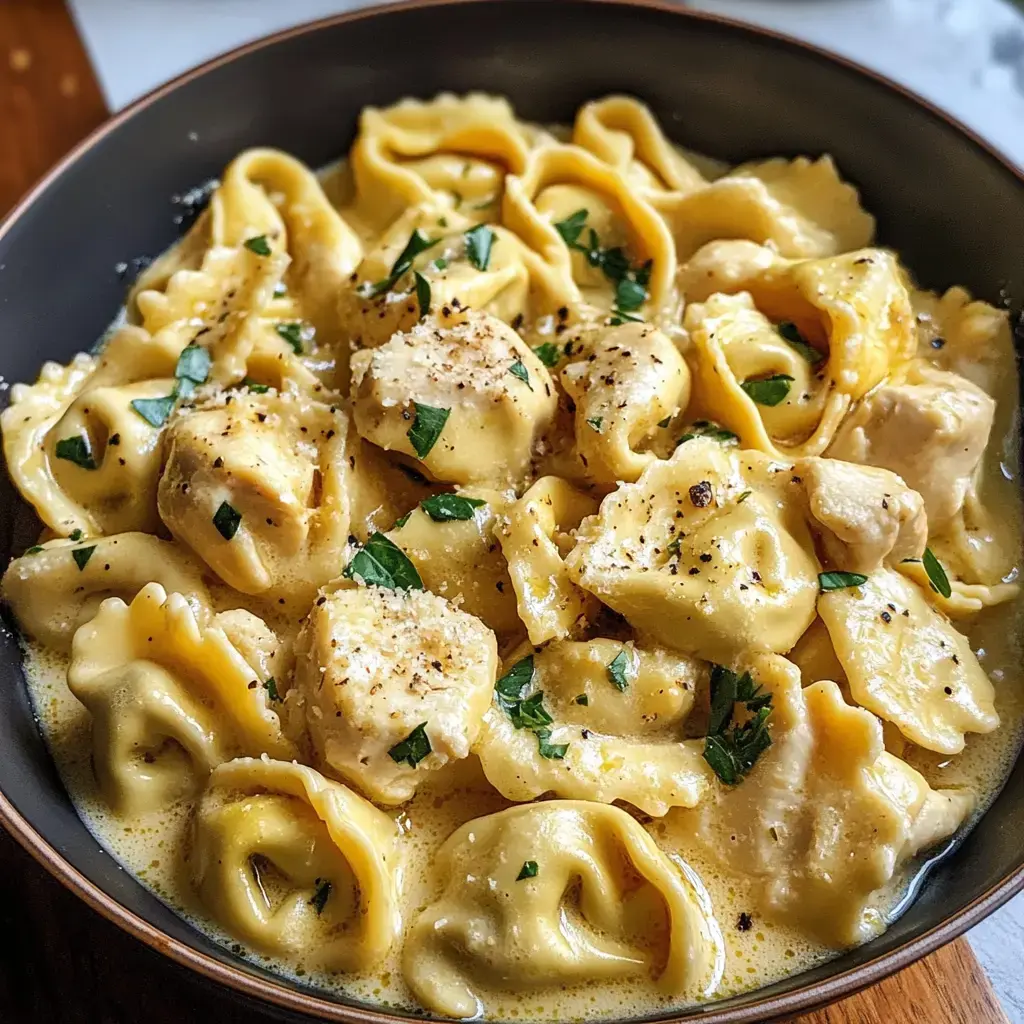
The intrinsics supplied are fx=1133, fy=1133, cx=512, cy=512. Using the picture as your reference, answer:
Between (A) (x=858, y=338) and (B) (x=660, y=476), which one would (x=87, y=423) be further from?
(A) (x=858, y=338)

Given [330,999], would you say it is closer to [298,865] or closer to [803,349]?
[298,865]

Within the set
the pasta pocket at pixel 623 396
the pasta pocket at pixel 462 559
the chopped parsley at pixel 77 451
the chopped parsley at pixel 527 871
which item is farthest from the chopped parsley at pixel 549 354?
the chopped parsley at pixel 527 871

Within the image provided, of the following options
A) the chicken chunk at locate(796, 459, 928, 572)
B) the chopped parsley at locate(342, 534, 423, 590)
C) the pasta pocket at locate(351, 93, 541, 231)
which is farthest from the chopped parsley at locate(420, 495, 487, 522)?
the pasta pocket at locate(351, 93, 541, 231)

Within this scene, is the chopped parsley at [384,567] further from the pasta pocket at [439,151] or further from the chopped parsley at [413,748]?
the pasta pocket at [439,151]

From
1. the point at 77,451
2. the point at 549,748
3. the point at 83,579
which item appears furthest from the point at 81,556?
the point at 549,748

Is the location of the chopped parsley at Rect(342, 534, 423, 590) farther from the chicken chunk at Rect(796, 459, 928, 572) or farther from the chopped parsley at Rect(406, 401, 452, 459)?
the chicken chunk at Rect(796, 459, 928, 572)

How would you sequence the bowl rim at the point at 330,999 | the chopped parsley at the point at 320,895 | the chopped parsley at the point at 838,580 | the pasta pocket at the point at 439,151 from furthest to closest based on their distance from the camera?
1. the pasta pocket at the point at 439,151
2. the chopped parsley at the point at 838,580
3. the chopped parsley at the point at 320,895
4. the bowl rim at the point at 330,999
